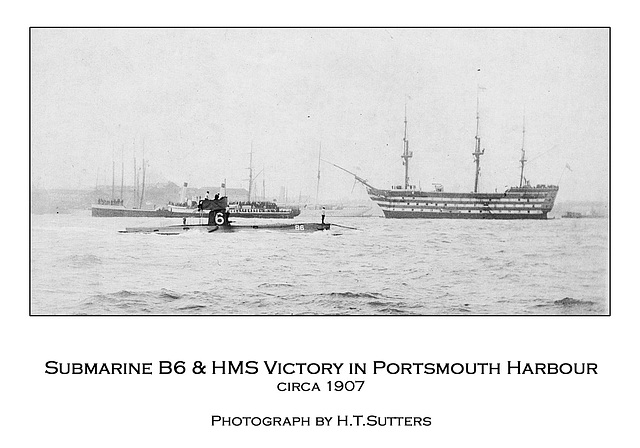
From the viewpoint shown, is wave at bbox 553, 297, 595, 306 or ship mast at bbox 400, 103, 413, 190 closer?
wave at bbox 553, 297, 595, 306

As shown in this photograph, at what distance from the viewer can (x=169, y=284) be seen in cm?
445

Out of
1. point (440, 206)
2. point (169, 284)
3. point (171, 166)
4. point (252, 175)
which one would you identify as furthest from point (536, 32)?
point (169, 284)

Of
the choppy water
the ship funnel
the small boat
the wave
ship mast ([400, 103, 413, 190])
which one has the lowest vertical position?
the wave

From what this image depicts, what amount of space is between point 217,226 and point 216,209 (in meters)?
0.12

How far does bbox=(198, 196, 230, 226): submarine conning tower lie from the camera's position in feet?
15.3

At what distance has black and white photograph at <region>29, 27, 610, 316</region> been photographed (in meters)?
4.48

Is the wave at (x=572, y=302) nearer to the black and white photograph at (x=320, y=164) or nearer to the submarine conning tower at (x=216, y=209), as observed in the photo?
the black and white photograph at (x=320, y=164)

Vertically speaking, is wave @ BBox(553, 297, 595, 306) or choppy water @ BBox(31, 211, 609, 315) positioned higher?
choppy water @ BBox(31, 211, 609, 315)

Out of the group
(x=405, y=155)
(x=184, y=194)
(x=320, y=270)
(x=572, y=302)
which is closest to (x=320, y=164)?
(x=405, y=155)

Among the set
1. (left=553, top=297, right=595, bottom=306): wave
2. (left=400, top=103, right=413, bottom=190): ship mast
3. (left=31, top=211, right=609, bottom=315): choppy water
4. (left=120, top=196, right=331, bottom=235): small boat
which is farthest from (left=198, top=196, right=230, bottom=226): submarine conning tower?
(left=553, top=297, right=595, bottom=306): wave

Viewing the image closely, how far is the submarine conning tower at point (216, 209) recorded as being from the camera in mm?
4672

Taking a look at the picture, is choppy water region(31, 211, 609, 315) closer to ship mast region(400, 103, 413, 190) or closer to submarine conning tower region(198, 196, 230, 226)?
submarine conning tower region(198, 196, 230, 226)

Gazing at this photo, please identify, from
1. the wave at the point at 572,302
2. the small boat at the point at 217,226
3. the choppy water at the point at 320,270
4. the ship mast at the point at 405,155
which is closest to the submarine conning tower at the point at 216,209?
the small boat at the point at 217,226
